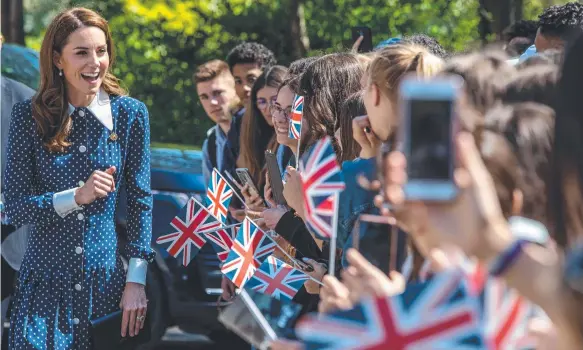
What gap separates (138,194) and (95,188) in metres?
0.28

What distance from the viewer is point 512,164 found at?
7.28ft

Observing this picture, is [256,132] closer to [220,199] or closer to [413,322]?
→ [220,199]

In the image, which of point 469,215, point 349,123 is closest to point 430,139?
point 469,215

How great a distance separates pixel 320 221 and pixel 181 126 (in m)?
A: 8.32

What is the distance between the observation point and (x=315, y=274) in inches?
169

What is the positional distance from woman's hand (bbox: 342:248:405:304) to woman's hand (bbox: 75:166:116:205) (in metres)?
1.98

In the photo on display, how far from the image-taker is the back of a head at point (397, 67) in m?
3.39

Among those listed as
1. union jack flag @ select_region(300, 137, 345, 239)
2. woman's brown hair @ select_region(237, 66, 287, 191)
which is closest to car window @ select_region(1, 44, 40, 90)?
woman's brown hair @ select_region(237, 66, 287, 191)

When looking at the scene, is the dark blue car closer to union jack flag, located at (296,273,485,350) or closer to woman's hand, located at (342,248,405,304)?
woman's hand, located at (342,248,405,304)

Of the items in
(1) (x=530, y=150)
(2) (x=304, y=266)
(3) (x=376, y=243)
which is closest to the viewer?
(1) (x=530, y=150)

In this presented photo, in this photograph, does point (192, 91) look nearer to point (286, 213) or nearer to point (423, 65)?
point (286, 213)

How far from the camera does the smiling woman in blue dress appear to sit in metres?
4.38

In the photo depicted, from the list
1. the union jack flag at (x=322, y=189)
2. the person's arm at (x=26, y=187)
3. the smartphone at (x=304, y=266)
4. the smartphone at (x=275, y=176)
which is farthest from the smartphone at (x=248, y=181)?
the union jack flag at (x=322, y=189)

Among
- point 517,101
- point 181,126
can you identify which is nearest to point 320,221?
point 517,101
